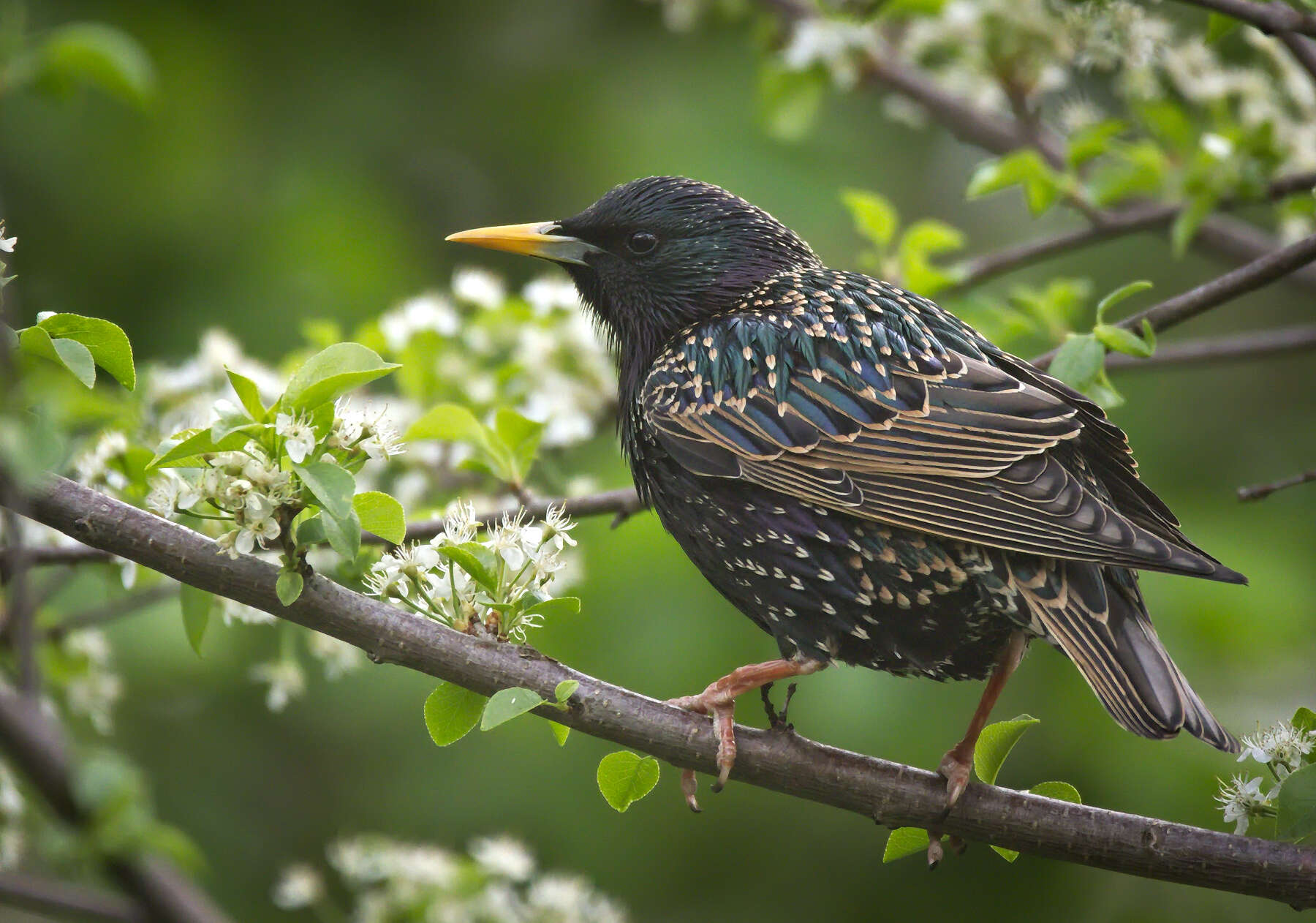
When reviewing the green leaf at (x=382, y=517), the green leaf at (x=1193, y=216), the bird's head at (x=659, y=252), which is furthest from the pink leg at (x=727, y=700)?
the green leaf at (x=1193, y=216)

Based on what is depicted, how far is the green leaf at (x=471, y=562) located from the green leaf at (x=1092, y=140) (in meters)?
1.88

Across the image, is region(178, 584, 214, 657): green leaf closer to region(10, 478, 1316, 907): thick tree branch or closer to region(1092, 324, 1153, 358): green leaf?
region(10, 478, 1316, 907): thick tree branch

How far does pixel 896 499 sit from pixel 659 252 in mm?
981

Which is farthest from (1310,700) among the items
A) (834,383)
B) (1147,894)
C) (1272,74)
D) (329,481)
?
(329,481)

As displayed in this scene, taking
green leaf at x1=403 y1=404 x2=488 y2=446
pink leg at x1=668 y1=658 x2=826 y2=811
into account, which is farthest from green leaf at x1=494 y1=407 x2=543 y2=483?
pink leg at x1=668 y1=658 x2=826 y2=811

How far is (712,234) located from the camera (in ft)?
10.4

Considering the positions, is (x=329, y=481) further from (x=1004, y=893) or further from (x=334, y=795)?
(x=334, y=795)

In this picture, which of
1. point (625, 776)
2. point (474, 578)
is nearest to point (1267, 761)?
point (625, 776)

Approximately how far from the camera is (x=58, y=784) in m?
1.44

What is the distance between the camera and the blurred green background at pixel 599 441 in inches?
168

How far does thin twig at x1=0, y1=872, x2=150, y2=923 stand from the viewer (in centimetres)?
156

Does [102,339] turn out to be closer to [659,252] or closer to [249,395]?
[249,395]

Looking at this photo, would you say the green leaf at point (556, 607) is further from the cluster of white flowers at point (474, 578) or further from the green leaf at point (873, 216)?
the green leaf at point (873, 216)

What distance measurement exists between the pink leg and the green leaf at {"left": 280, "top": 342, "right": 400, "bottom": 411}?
0.83 metres
